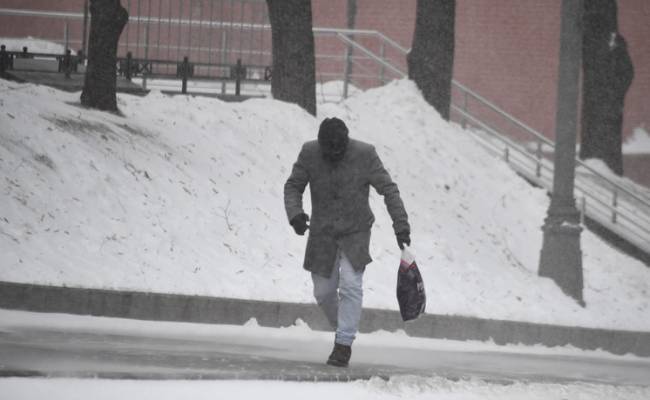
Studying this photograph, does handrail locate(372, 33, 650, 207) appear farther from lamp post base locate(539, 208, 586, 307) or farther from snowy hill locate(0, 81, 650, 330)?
lamp post base locate(539, 208, 586, 307)

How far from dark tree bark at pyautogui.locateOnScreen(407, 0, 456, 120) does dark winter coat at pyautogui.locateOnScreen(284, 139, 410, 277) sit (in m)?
12.0

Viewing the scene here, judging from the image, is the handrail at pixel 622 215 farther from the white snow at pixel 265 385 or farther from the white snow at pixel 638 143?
the white snow at pixel 638 143

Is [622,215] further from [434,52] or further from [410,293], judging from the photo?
[410,293]

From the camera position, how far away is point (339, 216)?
34.1 ft

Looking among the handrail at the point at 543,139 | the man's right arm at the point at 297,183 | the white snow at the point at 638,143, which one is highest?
the man's right arm at the point at 297,183

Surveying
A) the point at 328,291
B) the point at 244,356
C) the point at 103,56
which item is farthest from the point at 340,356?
the point at 103,56

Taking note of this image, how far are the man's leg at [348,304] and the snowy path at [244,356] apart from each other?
0.27 m

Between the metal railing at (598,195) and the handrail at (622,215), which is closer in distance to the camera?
the handrail at (622,215)

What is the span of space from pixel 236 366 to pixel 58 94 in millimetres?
9099

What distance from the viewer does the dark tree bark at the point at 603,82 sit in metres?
26.9

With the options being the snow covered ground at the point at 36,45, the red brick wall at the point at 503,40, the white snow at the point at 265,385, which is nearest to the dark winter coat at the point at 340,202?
the white snow at the point at 265,385

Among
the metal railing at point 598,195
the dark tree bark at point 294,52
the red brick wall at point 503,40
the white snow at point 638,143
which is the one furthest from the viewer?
the white snow at point 638,143

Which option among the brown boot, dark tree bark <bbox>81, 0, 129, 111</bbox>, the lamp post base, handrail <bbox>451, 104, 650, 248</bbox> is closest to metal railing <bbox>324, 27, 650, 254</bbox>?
handrail <bbox>451, 104, 650, 248</bbox>

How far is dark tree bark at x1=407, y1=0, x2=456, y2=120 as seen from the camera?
2238cm
